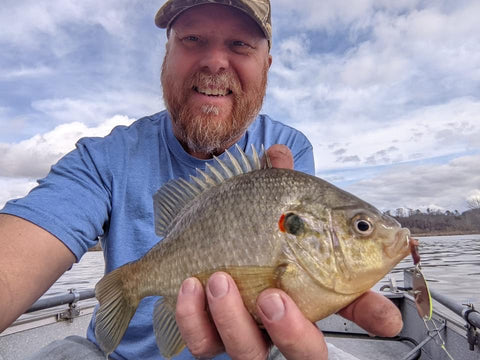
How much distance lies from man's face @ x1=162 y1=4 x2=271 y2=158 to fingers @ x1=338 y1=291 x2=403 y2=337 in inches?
67.2

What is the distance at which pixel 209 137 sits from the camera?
3010 millimetres

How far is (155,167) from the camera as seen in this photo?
3.10 m

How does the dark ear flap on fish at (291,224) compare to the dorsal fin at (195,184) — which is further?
the dorsal fin at (195,184)

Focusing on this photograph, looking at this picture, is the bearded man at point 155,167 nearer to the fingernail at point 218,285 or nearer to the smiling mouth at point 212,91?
the smiling mouth at point 212,91

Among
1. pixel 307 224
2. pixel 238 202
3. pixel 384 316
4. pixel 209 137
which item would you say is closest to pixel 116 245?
pixel 209 137

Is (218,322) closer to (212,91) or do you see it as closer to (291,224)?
(291,224)

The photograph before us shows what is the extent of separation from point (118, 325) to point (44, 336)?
3.85 m

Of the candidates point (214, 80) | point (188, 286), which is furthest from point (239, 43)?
point (188, 286)

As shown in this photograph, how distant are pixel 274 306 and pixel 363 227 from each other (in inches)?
20.9

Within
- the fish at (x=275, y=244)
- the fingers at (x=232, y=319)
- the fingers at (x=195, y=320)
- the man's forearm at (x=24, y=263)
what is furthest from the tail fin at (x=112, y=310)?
the fingers at (x=232, y=319)

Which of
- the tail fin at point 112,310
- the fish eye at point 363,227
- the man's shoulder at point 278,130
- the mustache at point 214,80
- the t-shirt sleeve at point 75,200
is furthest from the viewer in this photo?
the man's shoulder at point 278,130

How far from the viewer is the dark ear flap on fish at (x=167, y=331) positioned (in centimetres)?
195

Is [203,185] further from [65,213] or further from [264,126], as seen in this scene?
[264,126]

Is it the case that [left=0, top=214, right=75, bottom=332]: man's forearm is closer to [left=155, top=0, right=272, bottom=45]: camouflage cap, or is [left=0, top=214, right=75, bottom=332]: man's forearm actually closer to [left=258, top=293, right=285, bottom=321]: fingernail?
[left=258, top=293, right=285, bottom=321]: fingernail
